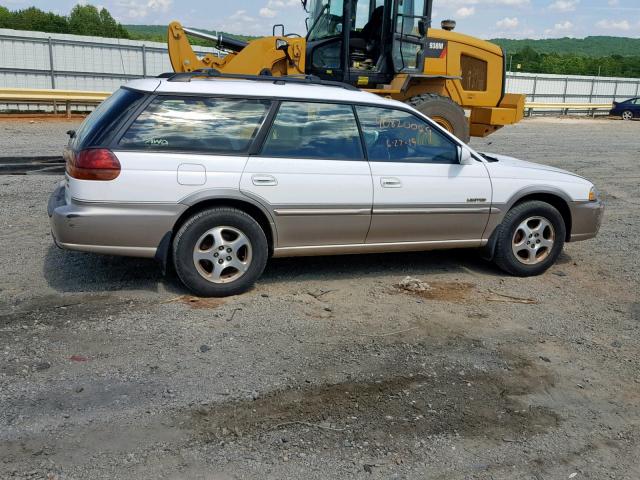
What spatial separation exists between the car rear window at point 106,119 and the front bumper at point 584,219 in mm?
4182

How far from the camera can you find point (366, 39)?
12.1 meters

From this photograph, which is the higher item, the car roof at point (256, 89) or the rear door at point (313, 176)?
the car roof at point (256, 89)

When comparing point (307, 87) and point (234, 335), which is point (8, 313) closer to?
point (234, 335)

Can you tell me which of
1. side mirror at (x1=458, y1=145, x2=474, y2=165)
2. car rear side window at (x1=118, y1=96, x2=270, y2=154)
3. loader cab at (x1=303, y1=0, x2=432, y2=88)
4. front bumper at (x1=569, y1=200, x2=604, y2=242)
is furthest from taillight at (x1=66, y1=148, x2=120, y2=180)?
loader cab at (x1=303, y1=0, x2=432, y2=88)

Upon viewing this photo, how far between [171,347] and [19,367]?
0.94m

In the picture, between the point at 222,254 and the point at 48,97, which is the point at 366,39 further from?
the point at 48,97

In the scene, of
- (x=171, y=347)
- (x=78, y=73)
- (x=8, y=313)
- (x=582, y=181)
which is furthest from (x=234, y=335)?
→ (x=78, y=73)

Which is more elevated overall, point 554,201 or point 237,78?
point 237,78

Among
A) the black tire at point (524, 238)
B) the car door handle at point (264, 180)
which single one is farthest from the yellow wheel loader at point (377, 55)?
the car door handle at point (264, 180)

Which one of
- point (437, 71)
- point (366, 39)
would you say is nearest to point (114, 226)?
point (366, 39)

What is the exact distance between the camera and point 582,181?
6.52m

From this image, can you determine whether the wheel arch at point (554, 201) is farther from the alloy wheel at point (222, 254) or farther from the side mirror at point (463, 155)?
the alloy wheel at point (222, 254)

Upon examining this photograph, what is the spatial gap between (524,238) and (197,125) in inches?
127

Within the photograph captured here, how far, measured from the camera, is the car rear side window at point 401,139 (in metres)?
5.77
